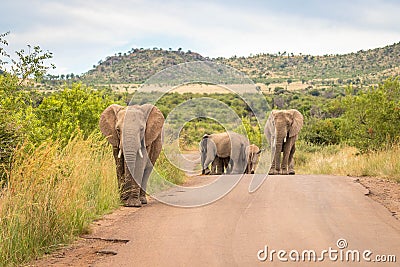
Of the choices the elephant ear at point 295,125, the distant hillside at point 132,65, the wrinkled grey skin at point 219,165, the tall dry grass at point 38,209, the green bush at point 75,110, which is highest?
the distant hillside at point 132,65

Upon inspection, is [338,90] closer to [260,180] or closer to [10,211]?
[260,180]

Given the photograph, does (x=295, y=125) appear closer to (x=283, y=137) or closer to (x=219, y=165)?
(x=283, y=137)

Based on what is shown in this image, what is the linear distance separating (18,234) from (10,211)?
34 centimetres

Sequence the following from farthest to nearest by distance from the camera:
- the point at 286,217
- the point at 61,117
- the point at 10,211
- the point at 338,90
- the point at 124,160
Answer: the point at 338,90 → the point at 61,117 → the point at 124,160 → the point at 286,217 → the point at 10,211

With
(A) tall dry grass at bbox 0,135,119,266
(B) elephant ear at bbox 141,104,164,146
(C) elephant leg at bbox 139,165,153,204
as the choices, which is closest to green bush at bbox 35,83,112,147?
(B) elephant ear at bbox 141,104,164,146

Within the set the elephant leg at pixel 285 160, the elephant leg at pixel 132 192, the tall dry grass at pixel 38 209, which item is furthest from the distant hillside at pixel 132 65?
the tall dry grass at pixel 38 209

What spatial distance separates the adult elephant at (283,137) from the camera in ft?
70.0

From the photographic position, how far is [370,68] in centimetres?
8581

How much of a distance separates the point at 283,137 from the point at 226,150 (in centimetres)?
475

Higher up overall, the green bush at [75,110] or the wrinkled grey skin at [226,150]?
the green bush at [75,110]

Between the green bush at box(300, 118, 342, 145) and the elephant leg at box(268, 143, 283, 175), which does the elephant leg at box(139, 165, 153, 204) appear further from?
the green bush at box(300, 118, 342, 145)

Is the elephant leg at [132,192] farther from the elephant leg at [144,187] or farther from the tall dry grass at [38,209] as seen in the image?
the tall dry grass at [38,209]

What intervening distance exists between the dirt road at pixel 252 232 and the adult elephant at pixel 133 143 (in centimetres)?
51

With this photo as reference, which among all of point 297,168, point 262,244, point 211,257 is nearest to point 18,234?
point 211,257
